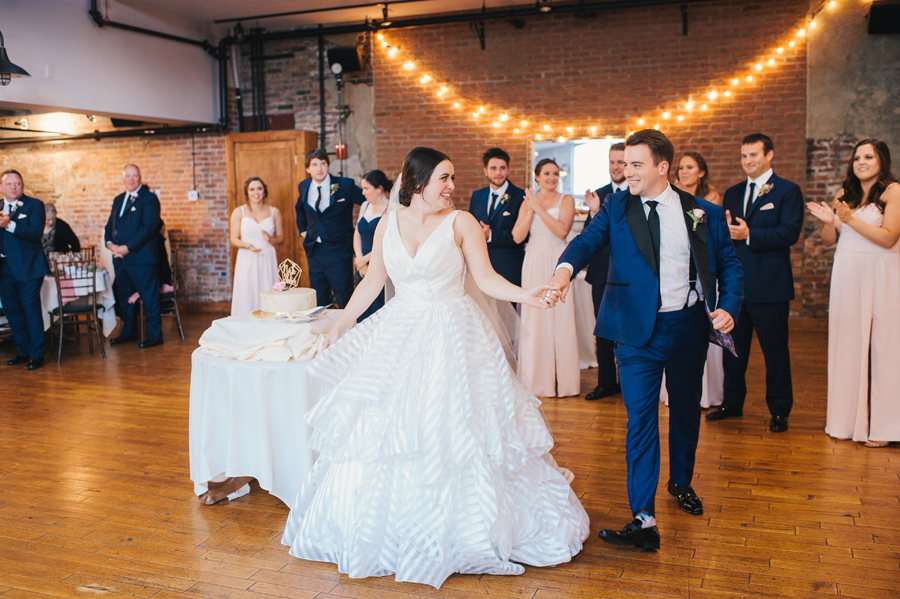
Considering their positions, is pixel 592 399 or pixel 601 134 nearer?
pixel 592 399

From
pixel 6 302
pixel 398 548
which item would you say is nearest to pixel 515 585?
pixel 398 548

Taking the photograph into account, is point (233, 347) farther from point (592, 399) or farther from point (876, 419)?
point (876, 419)

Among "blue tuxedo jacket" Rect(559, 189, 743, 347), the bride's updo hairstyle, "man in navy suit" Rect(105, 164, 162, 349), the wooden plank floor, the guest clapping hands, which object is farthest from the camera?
"man in navy suit" Rect(105, 164, 162, 349)

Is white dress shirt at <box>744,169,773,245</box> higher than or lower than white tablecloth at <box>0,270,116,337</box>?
higher

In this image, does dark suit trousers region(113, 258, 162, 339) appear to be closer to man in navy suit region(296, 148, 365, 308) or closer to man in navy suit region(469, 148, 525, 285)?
man in navy suit region(296, 148, 365, 308)

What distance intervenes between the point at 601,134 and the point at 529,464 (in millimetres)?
5991

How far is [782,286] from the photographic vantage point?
448 cm

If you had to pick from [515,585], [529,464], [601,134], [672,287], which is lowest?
[515,585]

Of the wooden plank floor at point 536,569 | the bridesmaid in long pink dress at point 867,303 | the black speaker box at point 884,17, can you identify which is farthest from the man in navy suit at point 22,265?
→ the black speaker box at point 884,17

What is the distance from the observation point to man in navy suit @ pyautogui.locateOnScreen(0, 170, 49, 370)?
6633 millimetres

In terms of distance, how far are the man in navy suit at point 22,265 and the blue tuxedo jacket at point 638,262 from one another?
5685mm

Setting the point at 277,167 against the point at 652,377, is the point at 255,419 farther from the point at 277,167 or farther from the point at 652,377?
the point at 277,167

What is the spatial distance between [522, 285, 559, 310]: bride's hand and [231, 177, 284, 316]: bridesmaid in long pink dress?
4.53 m

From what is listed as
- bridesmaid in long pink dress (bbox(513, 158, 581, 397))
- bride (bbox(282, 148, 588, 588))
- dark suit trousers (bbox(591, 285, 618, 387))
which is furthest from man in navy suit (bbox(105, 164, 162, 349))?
bride (bbox(282, 148, 588, 588))
